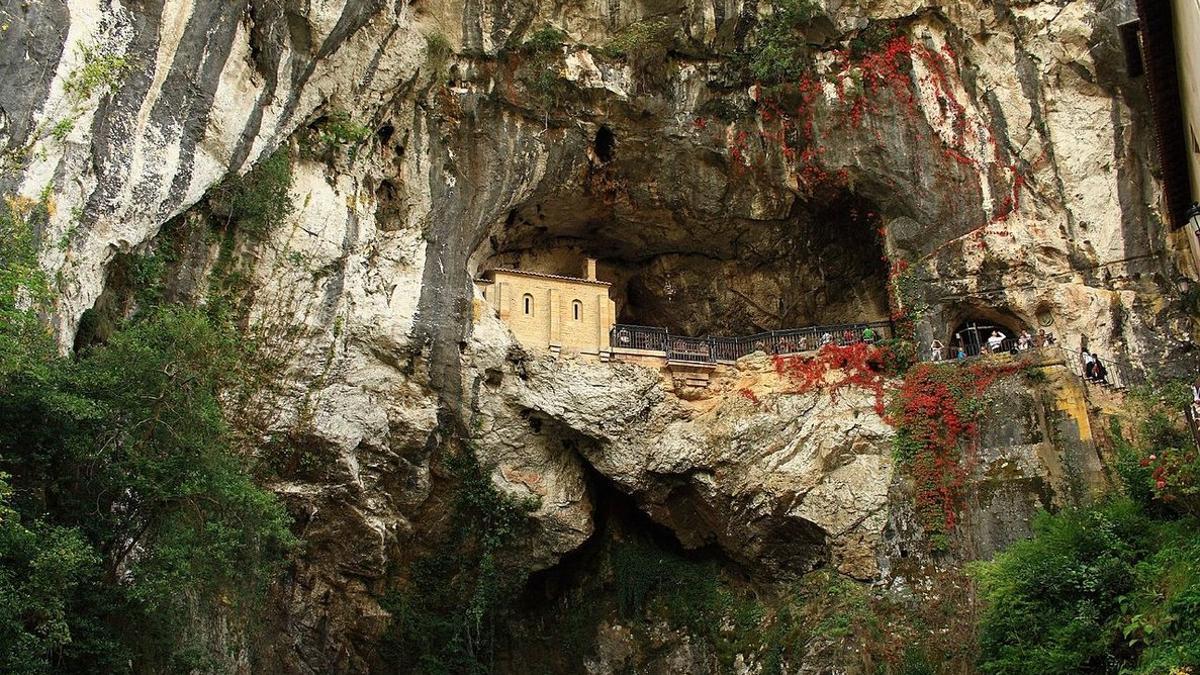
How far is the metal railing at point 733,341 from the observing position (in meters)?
23.2

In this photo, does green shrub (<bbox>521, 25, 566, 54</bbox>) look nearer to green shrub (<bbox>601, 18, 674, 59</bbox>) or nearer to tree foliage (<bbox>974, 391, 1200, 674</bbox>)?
green shrub (<bbox>601, 18, 674, 59</bbox>)

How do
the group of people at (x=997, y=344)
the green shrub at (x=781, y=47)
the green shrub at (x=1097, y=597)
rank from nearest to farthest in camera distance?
the green shrub at (x=1097, y=597)
the group of people at (x=997, y=344)
the green shrub at (x=781, y=47)

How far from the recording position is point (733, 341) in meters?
24.5

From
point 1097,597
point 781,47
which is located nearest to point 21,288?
point 1097,597

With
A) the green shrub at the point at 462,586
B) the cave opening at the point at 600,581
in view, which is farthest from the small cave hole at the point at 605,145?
the green shrub at the point at 462,586

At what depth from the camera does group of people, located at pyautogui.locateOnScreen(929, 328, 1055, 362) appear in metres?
20.8

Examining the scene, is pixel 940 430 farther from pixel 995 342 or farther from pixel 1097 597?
pixel 1097 597

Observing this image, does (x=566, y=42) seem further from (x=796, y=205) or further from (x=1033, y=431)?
(x=1033, y=431)

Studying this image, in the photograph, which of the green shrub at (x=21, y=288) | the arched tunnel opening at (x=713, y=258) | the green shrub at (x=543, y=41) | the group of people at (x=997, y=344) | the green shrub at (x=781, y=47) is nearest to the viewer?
the green shrub at (x=21, y=288)

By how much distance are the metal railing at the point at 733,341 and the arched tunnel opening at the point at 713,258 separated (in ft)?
6.76

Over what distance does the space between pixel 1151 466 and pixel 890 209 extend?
1122cm

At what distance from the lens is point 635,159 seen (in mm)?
23984

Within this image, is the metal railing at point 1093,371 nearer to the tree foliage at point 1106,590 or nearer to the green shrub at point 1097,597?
the tree foliage at point 1106,590

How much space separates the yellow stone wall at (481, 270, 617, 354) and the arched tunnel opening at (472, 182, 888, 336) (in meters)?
1.48
